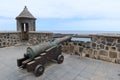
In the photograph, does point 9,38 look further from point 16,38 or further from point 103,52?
point 103,52

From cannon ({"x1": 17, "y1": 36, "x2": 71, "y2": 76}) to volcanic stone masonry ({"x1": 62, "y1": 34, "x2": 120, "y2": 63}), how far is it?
1.33 metres

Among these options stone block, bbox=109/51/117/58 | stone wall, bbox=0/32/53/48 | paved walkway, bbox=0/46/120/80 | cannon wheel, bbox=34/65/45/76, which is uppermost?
stone wall, bbox=0/32/53/48

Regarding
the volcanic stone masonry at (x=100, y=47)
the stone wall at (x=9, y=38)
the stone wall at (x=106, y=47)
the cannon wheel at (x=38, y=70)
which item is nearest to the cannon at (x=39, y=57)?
the cannon wheel at (x=38, y=70)

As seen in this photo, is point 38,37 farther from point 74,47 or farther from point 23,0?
point 23,0

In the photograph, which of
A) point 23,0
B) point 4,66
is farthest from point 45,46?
point 23,0

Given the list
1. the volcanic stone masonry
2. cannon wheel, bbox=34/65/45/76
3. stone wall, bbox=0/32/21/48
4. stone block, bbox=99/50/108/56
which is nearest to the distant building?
stone wall, bbox=0/32/21/48

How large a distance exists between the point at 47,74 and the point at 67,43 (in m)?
2.37

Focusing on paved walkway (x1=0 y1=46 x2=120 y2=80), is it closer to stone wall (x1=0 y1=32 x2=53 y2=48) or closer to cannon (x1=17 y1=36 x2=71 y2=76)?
cannon (x1=17 y1=36 x2=71 y2=76)

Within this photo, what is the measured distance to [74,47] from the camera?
527 cm

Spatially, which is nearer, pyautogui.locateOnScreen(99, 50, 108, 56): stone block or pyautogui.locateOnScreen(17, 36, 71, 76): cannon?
pyautogui.locateOnScreen(17, 36, 71, 76): cannon

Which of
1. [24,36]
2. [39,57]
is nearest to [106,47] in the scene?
[39,57]

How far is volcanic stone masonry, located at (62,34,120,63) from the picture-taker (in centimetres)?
432

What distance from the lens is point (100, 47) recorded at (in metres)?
4.64

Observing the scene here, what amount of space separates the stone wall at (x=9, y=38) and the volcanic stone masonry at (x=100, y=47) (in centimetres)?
350
